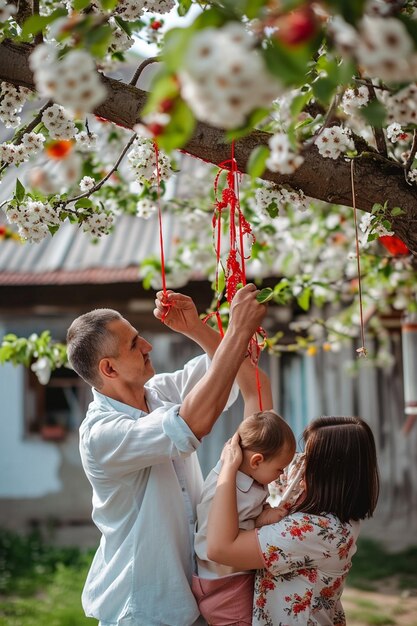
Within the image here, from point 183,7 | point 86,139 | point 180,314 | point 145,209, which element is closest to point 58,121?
point 86,139

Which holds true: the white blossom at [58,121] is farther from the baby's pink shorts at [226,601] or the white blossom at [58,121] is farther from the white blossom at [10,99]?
the baby's pink shorts at [226,601]

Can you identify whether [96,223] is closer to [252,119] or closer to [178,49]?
[252,119]

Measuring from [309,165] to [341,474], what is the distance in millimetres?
865

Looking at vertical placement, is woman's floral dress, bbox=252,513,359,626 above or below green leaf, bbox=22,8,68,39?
below

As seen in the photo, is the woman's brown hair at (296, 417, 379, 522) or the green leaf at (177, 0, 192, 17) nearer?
the woman's brown hair at (296, 417, 379, 522)

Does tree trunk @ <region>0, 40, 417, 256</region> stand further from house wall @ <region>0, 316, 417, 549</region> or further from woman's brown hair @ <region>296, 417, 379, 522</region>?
house wall @ <region>0, 316, 417, 549</region>

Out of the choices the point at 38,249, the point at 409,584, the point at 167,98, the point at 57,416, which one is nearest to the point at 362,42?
the point at 167,98

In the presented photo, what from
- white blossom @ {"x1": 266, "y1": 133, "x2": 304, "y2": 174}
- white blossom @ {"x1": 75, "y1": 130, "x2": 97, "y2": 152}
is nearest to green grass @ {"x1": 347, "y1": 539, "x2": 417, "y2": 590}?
white blossom @ {"x1": 75, "y1": 130, "x2": 97, "y2": 152}

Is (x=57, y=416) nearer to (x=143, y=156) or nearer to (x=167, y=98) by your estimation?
(x=143, y=156)

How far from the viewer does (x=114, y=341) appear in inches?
95.2

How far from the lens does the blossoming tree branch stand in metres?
1.15

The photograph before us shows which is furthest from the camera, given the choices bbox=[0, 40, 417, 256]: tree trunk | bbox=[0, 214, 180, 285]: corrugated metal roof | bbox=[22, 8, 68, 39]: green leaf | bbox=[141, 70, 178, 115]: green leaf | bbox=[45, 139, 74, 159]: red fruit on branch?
bbox=[0, 214, 180, 285]: corrugated metal roof

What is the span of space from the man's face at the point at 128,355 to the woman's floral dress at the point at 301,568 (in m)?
0.58

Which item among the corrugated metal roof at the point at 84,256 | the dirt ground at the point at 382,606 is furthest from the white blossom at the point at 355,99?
the corrugated metal roof at the point at 84,256
